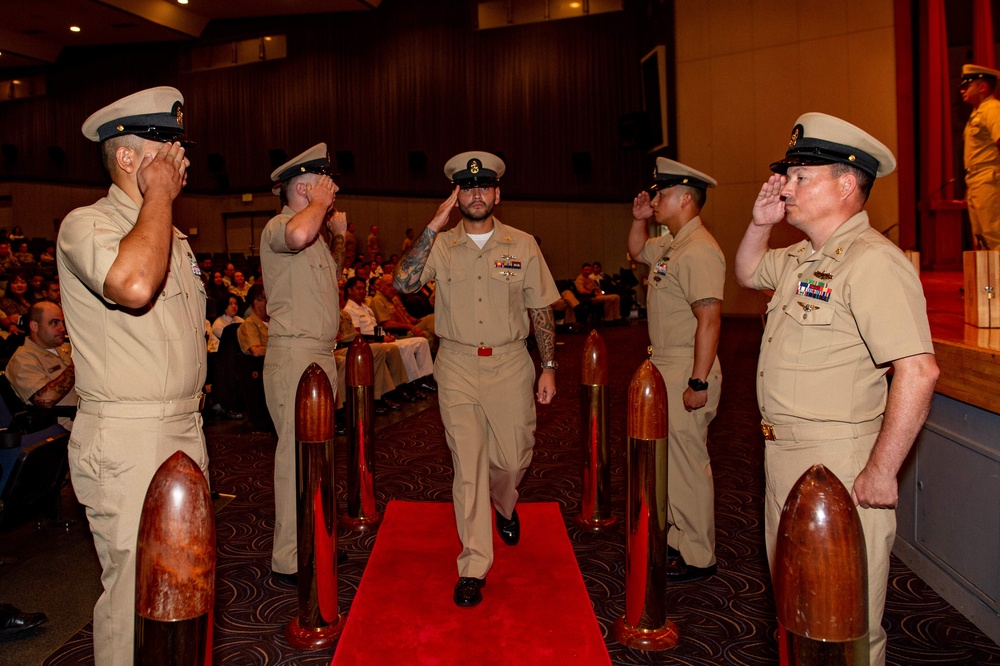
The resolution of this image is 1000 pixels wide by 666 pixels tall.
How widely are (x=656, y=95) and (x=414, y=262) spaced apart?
1388 cm

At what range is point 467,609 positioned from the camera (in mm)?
3059

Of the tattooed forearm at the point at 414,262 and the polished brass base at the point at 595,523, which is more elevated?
the tattooed forearm at the point at 414,262

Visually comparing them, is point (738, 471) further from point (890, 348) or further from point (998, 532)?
point (890, 348)

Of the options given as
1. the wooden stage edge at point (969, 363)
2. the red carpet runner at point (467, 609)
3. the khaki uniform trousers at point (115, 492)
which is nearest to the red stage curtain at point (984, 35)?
the wooden stage edge at point (969, 363)

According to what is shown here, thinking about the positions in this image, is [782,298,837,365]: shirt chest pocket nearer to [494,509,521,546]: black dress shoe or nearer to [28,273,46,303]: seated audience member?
[494,509,521,546]: black dress shoe

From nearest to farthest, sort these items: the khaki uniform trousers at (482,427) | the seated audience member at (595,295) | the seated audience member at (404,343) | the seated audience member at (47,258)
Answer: the khaki uniform trousers at (482,427)
the seated audience member at (404,343)
the seated audience member at (47,258)
the seated audience member at (595,295)

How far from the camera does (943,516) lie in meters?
3.11

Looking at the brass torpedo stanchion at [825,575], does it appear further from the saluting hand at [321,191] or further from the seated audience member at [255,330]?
the seated audience member at [255,330]

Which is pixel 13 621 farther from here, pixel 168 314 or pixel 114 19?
pixel 114 19

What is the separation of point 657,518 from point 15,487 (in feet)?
9.47

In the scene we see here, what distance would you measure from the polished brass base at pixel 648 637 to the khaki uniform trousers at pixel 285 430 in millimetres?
1482

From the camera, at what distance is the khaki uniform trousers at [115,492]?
193 cm

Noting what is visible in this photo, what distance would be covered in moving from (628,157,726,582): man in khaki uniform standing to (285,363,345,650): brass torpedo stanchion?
1.52 meters

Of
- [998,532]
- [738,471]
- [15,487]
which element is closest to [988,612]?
[998,532]
